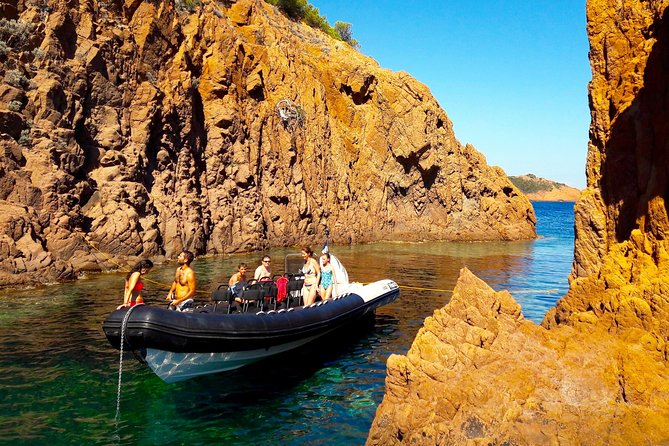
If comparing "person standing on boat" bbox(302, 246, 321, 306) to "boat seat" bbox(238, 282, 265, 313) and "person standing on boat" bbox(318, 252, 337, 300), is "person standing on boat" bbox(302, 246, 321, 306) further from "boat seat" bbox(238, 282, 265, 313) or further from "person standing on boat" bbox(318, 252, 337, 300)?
"boat seat" bbox(238, 282, 265, 313)

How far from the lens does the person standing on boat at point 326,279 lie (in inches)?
516

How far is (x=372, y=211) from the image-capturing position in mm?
41812

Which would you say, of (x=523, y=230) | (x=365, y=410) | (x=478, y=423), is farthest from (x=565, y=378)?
(x=523, y=230)

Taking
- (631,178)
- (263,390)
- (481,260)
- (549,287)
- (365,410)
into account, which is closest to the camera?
(631,178)

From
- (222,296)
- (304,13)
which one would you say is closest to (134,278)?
(222,296)

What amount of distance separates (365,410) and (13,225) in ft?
47.2

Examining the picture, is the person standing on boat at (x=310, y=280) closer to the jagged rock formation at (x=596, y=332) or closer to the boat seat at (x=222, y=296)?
the boat seat at (x=222, y=296)

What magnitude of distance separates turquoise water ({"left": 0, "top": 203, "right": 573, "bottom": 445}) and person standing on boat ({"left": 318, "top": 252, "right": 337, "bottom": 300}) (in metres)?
1.06

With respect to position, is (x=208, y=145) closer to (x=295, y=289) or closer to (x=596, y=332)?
(x=295, y=289)

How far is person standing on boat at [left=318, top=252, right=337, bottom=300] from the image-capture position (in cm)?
1310

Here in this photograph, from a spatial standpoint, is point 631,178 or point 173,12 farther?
point 173,12

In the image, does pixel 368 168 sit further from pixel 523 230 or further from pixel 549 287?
pixel 549 287

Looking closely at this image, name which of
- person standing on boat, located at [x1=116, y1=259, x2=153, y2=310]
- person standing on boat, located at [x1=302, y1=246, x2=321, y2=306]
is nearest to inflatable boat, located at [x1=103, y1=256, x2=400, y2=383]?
person standing on boat, located at [x1=302, y1=246, x2=321, y2=306]

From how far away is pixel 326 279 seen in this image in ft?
43.3
